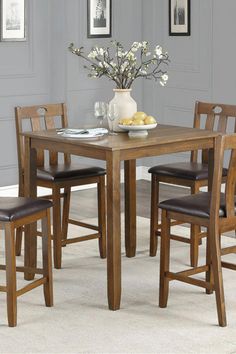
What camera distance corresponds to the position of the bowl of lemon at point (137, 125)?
4.55m

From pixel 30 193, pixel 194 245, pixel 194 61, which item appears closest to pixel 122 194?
pixel 194 61

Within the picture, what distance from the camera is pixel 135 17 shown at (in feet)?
24.9

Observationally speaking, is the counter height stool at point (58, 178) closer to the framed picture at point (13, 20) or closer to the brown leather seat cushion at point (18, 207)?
the brown leather seat cushion at point (18, 207)

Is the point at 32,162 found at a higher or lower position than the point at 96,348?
higher

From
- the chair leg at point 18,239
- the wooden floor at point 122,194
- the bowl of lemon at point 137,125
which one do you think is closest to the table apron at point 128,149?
the bowl of lemon at point 137,125

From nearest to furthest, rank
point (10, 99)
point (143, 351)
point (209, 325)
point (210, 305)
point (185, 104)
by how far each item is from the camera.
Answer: point (143, 351)
point (209, 325)
point (210, 305)
point (10, 99)
point (185, 104)

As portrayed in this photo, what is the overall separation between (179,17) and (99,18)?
2.28 ft

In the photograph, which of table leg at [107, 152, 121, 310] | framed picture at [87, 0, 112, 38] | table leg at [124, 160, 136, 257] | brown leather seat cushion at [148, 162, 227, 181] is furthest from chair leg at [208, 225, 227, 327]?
framed picture at [87, 0, 112, 38]

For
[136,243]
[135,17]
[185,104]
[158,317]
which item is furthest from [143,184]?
[158,317]

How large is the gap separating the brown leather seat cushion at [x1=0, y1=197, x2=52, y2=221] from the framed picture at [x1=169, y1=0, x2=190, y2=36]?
344 centimetres

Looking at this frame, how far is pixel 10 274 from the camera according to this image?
3953 millimetres

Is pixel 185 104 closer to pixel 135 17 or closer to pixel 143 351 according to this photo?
pixel 135 17

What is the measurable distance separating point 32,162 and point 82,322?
106 cm

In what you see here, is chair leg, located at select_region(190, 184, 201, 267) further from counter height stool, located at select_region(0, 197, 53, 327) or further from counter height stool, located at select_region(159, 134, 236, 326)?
counter height stool, located at select_region(0, 197, 53, 327)
